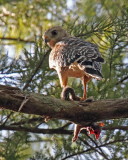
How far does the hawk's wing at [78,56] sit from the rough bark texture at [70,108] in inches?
12.3

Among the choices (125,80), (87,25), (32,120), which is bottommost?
(32,120)

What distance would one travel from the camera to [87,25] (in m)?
5.25

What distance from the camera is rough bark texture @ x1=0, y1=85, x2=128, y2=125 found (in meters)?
3.92

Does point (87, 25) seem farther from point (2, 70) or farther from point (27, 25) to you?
point (27, 25)

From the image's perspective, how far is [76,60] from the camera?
4773mm

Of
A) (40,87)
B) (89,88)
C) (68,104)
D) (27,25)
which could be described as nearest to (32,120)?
(40,87)

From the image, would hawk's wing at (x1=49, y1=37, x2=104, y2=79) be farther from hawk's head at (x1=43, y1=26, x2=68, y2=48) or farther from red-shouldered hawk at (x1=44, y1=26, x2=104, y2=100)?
hawk's head at (x1=43, y1=26, x2=68, y2=48)

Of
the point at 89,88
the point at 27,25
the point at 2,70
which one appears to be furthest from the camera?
the point at 27,25

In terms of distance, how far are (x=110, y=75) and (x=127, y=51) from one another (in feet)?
1.33

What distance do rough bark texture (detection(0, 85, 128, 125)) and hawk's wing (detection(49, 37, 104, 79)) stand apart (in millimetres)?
312

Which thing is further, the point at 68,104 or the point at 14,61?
the point at 14,61

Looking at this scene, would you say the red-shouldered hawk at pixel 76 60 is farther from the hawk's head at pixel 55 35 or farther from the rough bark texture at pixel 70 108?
the hawk's head at pixel 55 35

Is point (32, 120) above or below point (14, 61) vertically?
below

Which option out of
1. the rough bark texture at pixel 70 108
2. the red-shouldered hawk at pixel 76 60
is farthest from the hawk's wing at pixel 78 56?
the rough bark texture at pixel 70 108
